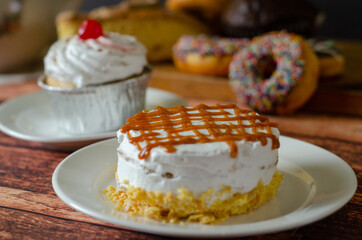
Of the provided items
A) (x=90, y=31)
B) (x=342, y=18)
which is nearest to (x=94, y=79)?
(x=90, y=31)

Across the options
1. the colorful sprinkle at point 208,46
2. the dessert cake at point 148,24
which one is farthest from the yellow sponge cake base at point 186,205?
the dessert cake at point 148,24

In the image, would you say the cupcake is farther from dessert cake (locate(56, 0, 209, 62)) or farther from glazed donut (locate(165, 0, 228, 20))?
glazed donut (locate(165, 0, 228, 20))

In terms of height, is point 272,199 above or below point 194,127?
below

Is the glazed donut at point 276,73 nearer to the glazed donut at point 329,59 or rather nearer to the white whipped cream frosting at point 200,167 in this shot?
the glazed donut at point 329,59

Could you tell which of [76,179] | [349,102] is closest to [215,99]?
[349,102]

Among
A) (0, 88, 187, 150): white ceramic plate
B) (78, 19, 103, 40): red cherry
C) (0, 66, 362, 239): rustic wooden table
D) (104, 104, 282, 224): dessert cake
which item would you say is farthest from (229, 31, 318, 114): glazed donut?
(104, 104, 282, 224): dessert cake

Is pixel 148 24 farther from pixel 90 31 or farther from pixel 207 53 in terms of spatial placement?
pixel 90 31
